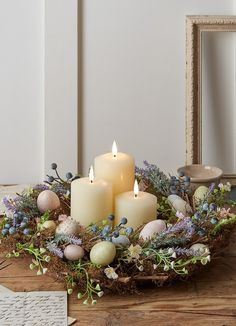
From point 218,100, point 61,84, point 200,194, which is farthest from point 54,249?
point 218,100

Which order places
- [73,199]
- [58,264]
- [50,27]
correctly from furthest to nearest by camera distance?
[50,27]
[73,199]
[58,264]

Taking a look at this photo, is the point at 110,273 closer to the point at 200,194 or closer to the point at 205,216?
the point at 205,216

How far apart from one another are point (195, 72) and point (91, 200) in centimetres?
145

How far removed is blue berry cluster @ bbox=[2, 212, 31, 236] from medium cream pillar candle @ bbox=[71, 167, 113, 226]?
0.12 m

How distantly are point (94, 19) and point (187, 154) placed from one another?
68cm

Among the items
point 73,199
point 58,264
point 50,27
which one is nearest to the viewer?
point 58,264

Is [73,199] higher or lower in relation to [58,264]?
higher

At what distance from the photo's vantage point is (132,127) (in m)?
3.01

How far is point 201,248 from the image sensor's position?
1.52 m

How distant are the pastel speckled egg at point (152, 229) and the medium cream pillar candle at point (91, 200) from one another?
0.40ft

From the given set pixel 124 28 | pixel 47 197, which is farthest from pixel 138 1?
pixel 47 197

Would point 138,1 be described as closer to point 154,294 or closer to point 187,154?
point 187,154

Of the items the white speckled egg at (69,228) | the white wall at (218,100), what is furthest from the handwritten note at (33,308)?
the white wall at (218,100)

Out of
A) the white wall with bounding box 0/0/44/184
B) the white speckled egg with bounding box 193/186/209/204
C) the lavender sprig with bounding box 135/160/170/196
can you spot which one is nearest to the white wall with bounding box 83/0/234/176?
the white wall with bounding box 0/0/44/184
